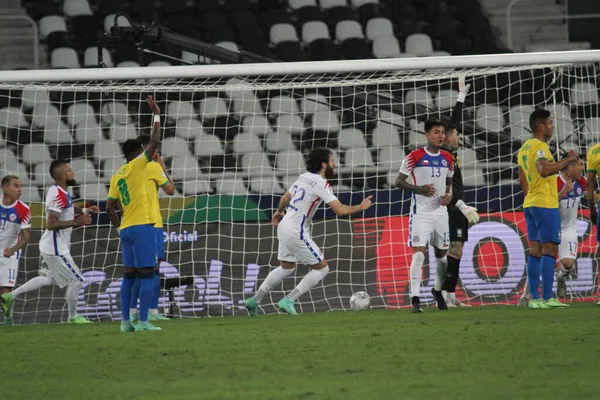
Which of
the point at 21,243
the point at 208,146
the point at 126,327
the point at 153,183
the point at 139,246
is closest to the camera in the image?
the point at 139,246

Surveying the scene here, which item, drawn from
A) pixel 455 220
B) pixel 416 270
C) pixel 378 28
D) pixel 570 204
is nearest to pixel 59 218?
pixel 416 270

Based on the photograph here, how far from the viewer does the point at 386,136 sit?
16328mm

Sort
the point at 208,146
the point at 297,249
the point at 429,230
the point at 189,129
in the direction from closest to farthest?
the point at 429,230, the point at 297,249, the point at 208,146, the point at 189,129

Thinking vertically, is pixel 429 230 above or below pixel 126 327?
above

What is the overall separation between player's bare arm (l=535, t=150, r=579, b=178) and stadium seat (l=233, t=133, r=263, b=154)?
23.4 ft

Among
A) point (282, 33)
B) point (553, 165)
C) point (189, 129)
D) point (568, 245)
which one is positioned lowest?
point (568, 245)

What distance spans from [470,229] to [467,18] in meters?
7.88

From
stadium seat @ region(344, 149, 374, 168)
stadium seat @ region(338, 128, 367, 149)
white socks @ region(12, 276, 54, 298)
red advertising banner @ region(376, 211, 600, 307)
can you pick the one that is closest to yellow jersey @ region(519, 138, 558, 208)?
red advertising banner @ region(376, 211, 600, 307)

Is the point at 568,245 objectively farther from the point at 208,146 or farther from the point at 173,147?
the point at 173,147

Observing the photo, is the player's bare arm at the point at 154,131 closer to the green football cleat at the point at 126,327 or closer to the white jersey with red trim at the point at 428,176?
the green football cleat at the point at 126,327

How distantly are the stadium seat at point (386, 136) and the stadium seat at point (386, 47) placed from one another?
9.69 feet

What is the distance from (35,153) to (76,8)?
16.6 feet

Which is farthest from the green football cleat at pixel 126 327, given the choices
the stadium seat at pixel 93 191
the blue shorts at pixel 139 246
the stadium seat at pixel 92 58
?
the stadium seat at pixel 92 58

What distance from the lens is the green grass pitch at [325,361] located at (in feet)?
16.0
